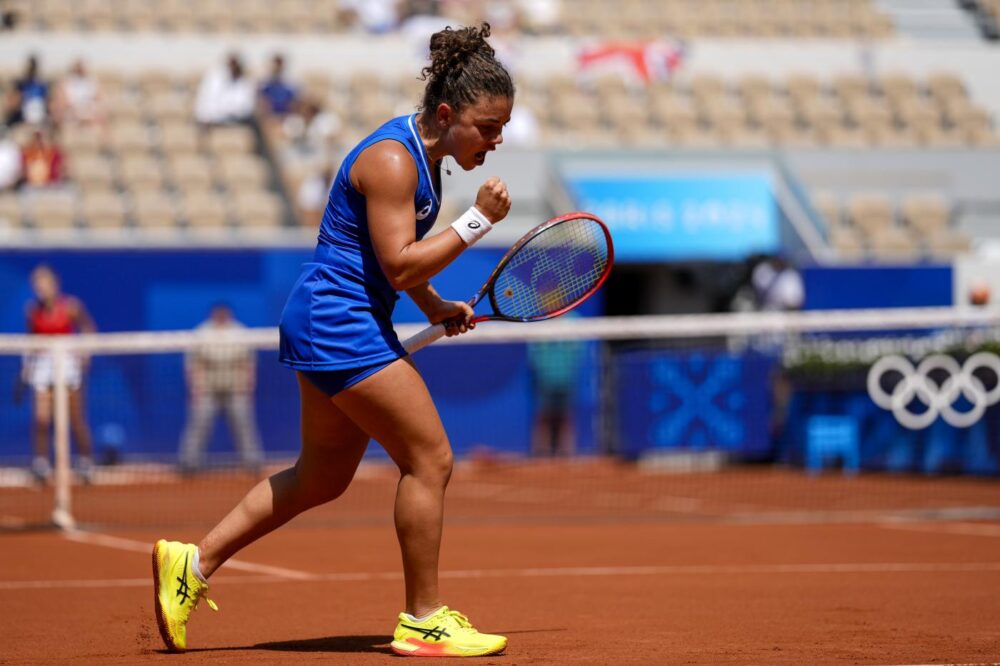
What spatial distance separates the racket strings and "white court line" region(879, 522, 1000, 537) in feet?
18.0

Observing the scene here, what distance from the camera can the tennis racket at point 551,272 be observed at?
6.00 meters

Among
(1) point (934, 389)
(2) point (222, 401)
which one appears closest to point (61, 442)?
(2) point (222, 401)

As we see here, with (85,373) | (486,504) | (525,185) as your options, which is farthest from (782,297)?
(85,373)

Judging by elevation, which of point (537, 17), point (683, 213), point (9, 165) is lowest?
point (683, 213)

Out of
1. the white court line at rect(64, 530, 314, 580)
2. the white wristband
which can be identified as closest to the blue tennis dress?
the white wristband

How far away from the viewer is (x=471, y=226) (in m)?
5.39

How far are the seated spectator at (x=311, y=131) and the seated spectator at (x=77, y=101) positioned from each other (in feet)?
7.99

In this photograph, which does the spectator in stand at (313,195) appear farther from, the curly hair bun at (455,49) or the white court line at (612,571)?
the curly hair bun at (455,49)

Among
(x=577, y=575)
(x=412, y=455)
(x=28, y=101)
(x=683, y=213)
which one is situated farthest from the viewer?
(x=28, y=101)

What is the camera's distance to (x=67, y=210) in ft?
60.5

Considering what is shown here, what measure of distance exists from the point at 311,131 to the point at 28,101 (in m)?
3.56

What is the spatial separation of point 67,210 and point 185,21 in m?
5.65

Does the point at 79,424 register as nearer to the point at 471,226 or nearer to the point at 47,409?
the point at 47,409

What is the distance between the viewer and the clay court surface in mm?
5805
